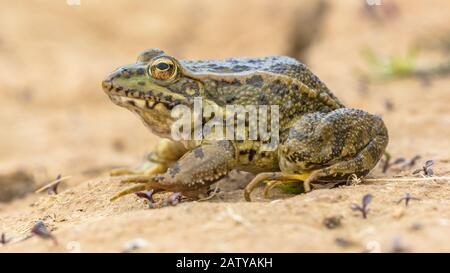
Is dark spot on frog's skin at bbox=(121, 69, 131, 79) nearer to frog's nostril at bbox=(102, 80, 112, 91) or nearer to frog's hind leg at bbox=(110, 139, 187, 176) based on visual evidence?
frog's nostril at bbox=(102, 80, 112, 91)

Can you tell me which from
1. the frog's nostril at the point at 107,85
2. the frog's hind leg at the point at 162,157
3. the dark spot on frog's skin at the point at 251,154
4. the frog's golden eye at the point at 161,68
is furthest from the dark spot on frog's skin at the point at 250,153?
the frog's nostril at the point at 107,85

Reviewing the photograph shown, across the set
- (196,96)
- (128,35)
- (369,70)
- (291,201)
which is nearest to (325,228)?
(291,201)

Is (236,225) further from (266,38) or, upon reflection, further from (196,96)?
(266,38)

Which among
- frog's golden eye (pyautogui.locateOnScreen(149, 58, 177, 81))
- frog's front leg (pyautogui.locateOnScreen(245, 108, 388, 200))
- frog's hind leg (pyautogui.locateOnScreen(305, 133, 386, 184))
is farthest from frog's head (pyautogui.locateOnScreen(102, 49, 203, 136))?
frog's hind leg (pyautogui.locateOnScreen(305, 133, 386, 184))

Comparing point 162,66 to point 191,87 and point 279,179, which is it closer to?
point 191,87

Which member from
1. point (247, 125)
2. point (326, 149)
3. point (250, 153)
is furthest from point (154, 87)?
point (326, 149)
